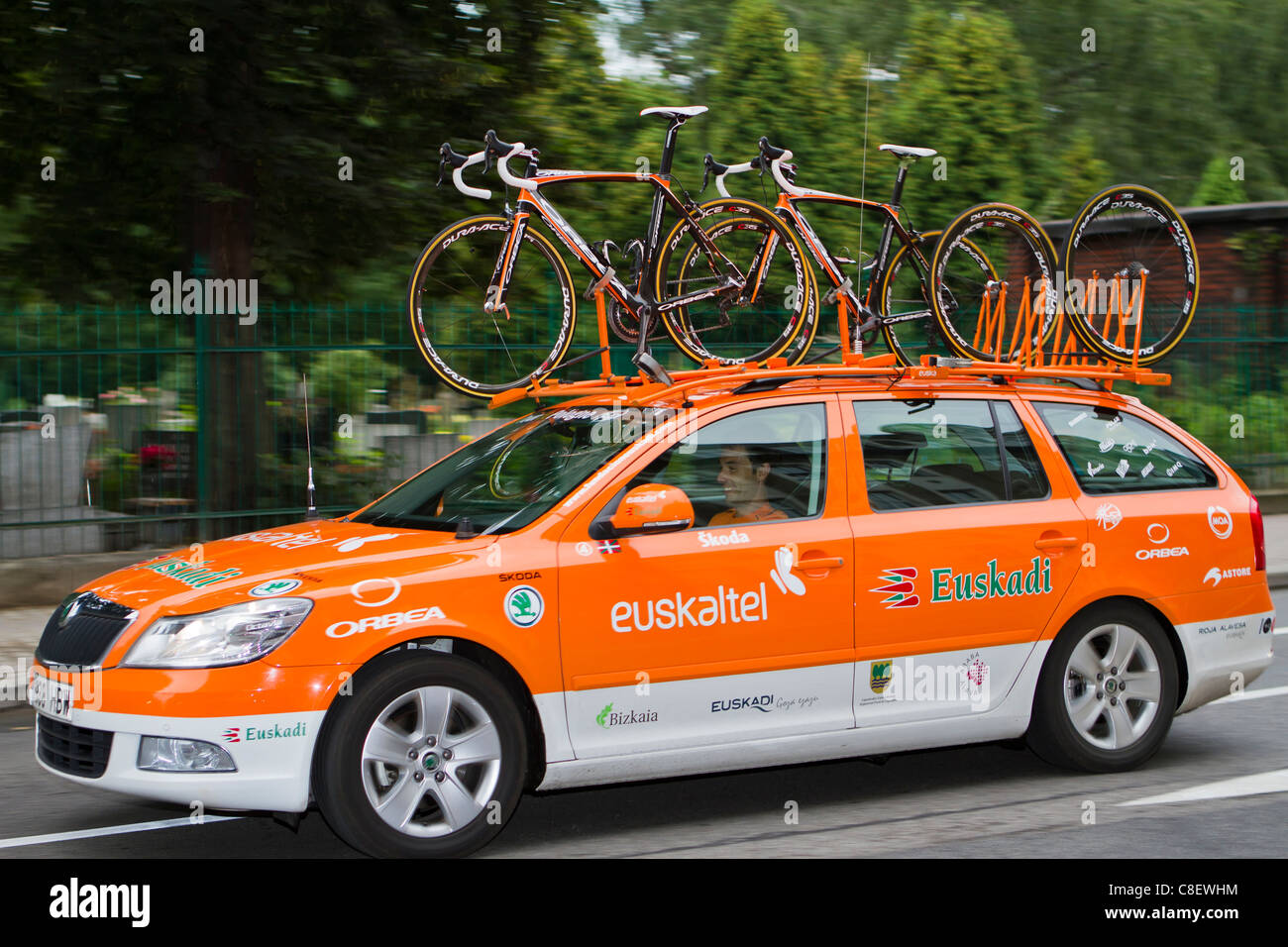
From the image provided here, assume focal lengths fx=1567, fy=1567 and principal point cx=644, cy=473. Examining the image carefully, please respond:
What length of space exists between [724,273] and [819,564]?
98.9 inches

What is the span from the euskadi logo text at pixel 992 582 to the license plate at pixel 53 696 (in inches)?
131

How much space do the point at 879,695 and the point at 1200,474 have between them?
2.17m

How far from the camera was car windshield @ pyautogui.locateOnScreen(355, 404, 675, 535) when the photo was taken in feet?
19.8

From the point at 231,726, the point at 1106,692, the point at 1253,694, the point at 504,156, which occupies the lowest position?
the point at 1253,694

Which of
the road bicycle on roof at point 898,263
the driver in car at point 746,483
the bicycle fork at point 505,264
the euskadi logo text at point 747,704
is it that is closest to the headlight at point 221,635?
the euskadi logo text at point 747,704

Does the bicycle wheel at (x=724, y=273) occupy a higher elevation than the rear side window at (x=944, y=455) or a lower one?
higher

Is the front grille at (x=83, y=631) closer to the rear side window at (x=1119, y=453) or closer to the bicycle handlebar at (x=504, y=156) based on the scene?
the bicycle handlebar at (x=504, y=156)

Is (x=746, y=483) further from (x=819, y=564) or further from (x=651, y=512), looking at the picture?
(x=651, y=512)

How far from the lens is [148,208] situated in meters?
13.3

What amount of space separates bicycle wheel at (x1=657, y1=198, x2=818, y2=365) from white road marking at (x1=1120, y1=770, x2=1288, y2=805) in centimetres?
282

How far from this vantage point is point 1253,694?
891cm

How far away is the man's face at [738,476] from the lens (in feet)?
20.4

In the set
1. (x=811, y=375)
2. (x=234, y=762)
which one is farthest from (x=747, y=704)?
(x=234, y=762)
